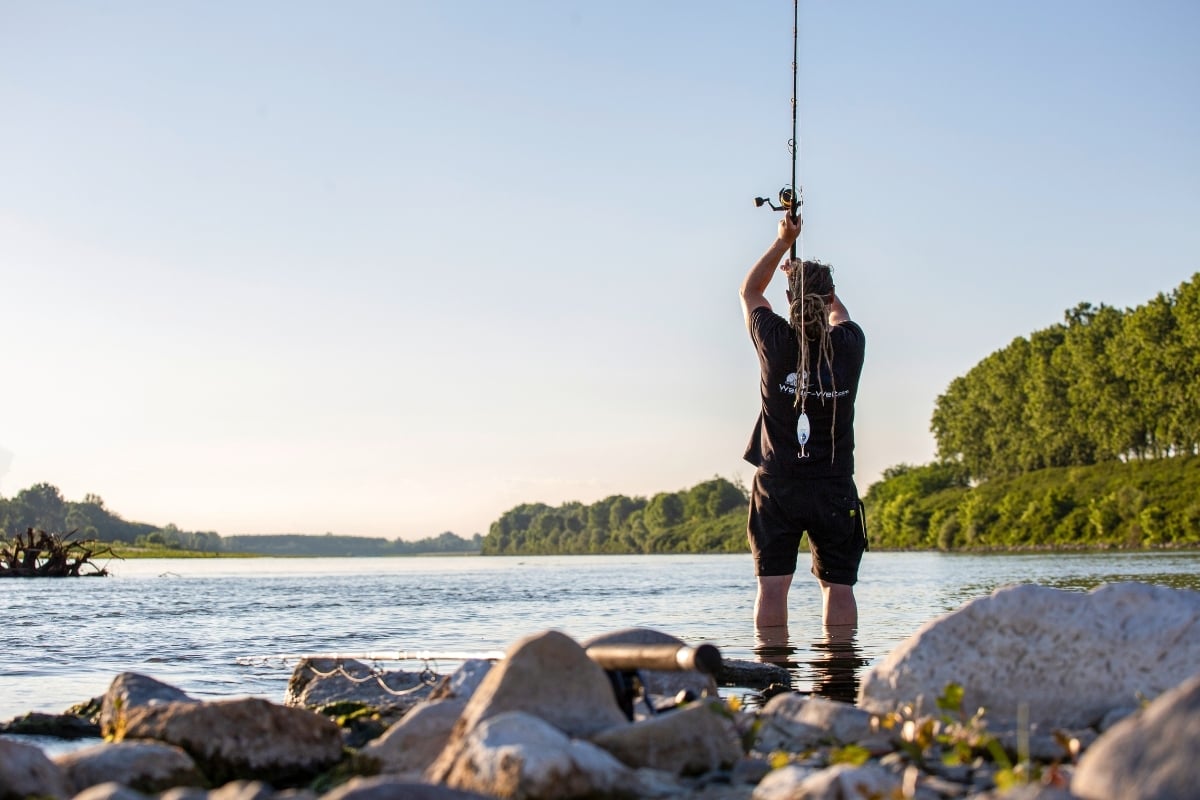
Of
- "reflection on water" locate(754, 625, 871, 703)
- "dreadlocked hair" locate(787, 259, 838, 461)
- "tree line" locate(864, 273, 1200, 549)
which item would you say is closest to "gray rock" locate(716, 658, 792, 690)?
"reflection on water" locate(754, 625, 871, 703)

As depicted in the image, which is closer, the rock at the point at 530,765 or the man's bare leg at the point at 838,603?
the rock at the point at 530,765

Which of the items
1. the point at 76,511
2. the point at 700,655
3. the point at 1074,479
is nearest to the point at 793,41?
the point at 700,655

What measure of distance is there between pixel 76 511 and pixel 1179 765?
535 ft

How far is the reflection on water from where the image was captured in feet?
23.4

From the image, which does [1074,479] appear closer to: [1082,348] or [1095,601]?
[1082,348]

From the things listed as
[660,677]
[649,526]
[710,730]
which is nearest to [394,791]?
[710,730]

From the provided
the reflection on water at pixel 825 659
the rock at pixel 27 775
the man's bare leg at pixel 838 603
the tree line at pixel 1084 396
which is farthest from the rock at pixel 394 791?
the tree line at pixel 1084 396

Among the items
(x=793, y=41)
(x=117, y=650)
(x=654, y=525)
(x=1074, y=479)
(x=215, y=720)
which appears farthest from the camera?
(x=654, y=525)

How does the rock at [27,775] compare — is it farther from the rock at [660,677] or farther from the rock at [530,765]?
the rock at [660,677]

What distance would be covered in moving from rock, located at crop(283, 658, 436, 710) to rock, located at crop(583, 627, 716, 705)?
125 centimetres

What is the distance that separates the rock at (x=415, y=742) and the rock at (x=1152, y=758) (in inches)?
94.8

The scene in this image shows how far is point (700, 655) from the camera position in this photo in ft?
14.8

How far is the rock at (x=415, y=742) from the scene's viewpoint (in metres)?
4.68

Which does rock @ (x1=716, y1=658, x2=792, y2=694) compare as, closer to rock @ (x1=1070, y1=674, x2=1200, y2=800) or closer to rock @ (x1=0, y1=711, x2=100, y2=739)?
rock @ (x1=0, y1=711, x2=100, y2=739)
